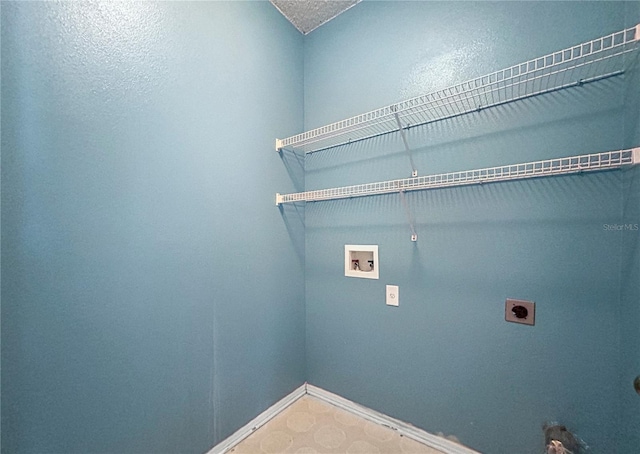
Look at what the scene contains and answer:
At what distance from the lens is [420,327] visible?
1.34 metres

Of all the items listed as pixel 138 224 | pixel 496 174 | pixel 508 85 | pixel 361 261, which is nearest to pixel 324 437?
pixel 361 261

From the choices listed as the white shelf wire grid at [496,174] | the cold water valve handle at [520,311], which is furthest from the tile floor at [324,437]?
the white shelf wire grid at [496,174]

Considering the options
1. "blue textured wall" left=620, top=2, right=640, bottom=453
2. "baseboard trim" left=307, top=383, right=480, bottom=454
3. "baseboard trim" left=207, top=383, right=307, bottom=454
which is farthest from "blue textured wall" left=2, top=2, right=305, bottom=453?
"blue textured wall" left=620, top=2, right=640, bottom=453

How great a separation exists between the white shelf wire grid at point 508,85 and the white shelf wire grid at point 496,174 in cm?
30

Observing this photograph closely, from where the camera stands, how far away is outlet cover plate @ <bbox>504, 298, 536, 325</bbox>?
1.07 meters

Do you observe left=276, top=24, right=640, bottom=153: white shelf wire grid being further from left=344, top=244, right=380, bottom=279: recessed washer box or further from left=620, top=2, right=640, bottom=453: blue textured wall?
left=344, top=244, right=380, bottom=279: recessed washer box

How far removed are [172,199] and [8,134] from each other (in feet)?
1.57

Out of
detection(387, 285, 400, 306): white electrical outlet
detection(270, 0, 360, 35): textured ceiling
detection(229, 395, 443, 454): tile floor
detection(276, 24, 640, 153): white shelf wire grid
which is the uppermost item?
detection(270, 0, 360, 35): textured ceiling

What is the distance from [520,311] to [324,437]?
119 cm

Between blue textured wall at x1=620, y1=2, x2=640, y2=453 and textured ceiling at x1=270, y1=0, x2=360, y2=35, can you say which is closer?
blue textured wall at x1=620, y1=2, x2=640, y2=453

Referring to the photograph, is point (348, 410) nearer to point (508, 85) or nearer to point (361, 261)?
point (361, 261)

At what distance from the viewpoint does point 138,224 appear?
39.4 inches

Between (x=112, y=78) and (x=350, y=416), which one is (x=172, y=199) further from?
(x=350, y=416)

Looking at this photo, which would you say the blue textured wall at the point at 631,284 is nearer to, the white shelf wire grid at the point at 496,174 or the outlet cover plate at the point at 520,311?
the white shelf wire grid at the point at 496,174
